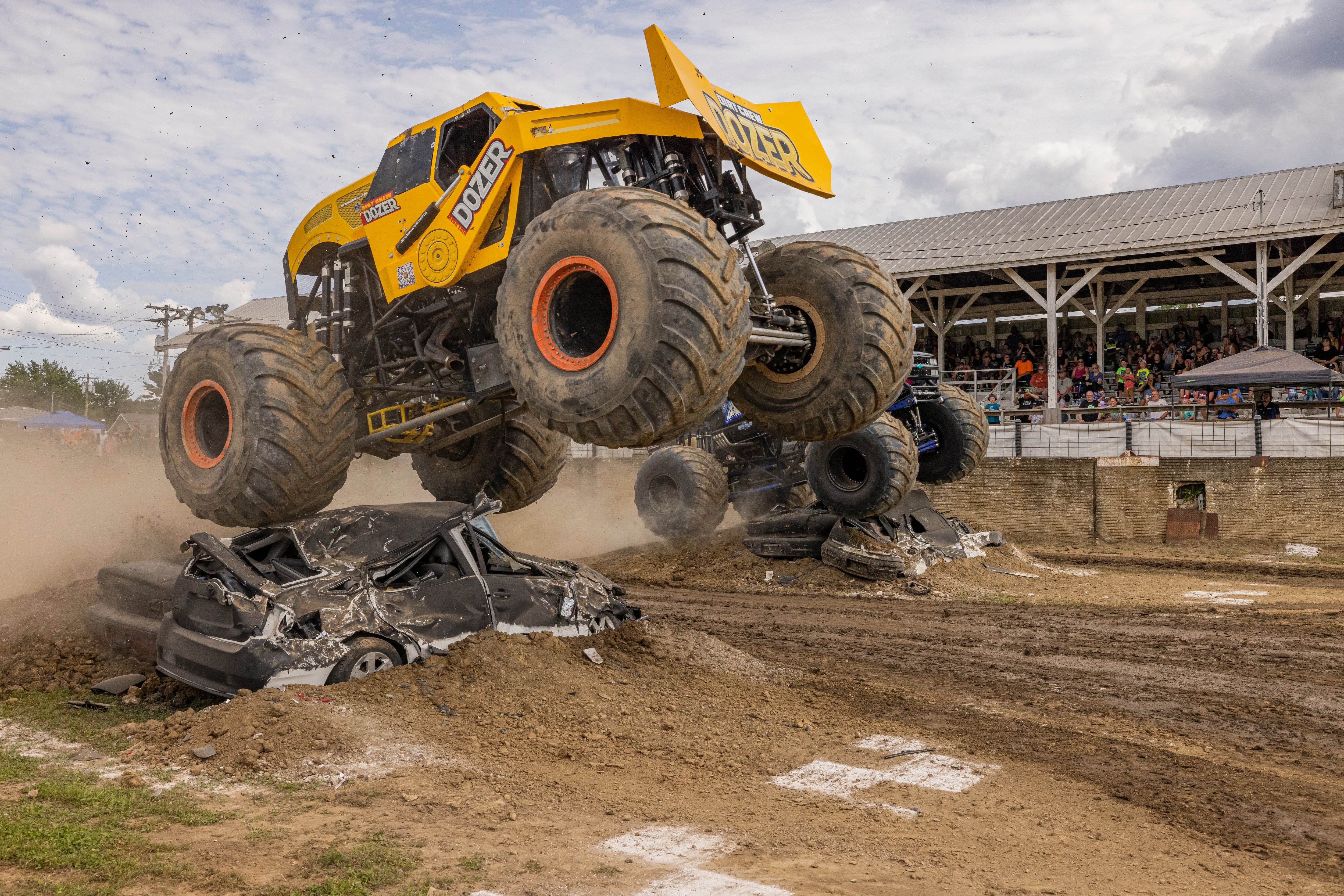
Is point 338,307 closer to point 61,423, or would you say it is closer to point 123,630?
point 123,630

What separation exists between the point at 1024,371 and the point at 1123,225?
15.0 ft

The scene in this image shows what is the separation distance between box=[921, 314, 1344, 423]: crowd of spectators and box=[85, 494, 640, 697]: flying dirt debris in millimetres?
15064

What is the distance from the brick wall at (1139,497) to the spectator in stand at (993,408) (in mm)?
1535

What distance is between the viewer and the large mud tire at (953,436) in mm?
13859

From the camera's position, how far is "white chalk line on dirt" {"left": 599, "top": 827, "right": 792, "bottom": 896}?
3723 mm

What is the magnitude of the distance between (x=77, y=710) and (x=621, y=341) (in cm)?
456

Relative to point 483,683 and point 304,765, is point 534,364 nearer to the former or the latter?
point 483,683

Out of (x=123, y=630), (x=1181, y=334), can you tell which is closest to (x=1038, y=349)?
(x=1181, y=334)

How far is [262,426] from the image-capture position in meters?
7.13

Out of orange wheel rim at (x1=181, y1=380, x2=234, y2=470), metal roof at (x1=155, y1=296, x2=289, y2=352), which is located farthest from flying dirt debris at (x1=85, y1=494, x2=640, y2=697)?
metal roof at (x1=155, y1=296, x2=289, y2=352)

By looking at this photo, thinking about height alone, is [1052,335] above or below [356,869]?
above

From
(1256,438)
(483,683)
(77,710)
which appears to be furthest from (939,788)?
(1256,438)

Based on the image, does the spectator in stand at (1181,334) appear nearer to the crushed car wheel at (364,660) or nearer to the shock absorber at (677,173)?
the shock absorber at (677,173)

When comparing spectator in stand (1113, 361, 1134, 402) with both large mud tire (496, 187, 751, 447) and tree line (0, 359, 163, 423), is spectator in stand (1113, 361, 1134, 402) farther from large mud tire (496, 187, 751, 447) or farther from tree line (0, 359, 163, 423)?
tree line (0, 359, 163, 423)
